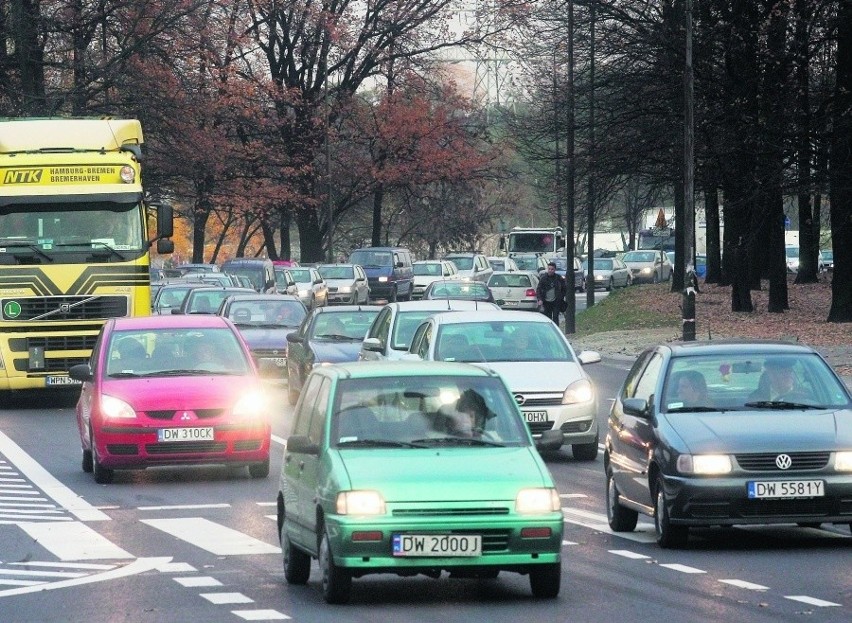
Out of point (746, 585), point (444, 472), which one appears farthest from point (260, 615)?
point (746, 585)

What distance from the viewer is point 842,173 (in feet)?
126

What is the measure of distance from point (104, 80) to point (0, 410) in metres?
22.4

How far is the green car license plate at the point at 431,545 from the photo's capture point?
962 cm

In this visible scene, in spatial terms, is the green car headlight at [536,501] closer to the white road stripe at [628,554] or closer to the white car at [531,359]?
the white road stripe at [628,554]

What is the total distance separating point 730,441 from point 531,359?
23.9 ft

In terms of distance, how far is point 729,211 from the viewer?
141 feet

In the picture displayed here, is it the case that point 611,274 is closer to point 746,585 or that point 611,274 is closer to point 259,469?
point 259,469

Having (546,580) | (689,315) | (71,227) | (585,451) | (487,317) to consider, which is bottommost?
(585,451)

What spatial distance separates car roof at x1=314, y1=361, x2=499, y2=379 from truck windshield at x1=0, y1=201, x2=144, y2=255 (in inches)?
604

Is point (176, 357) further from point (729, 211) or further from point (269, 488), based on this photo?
point (729, 211)

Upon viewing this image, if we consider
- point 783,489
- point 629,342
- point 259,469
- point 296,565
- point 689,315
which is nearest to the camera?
point 296,565

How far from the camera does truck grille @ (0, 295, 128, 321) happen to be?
26.2 meters

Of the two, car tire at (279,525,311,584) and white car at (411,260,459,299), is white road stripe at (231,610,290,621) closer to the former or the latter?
car tire at (279,525,311,584)

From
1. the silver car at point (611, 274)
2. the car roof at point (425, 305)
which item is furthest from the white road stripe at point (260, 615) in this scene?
the silver car at point (611, 274)
